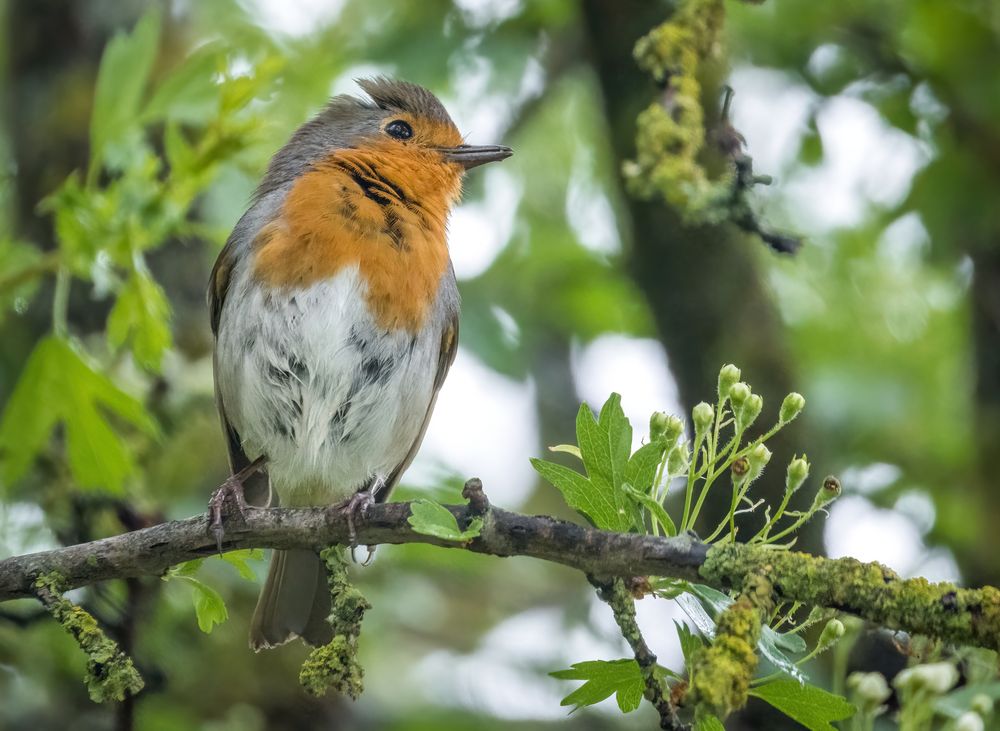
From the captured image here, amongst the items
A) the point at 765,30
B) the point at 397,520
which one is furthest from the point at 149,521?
the point at 765,30

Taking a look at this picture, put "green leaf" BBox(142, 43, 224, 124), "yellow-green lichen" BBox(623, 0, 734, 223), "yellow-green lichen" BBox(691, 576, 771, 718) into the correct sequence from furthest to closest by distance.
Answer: "green leaf" BBox(142, 43, 224, 124), "yellow-green lichen" BBox(623, 0, 734, 223), "yellow-green lichen" BBox(691, 576, 771, 718)

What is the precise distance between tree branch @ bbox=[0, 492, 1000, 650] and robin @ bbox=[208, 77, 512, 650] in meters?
0.82

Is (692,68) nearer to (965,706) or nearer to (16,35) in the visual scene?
(965,706)

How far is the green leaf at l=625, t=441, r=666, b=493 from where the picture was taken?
2553 millimetres

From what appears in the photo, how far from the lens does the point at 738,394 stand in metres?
2.55

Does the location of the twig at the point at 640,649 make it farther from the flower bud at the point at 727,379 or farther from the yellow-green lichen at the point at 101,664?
the yellow-green lichen at the point at 101,664

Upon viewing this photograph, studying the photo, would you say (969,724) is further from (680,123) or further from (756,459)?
(680,123)

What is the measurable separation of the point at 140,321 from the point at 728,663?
270 cm

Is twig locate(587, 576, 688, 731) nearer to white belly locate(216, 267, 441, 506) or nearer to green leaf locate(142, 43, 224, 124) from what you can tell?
white belly locate(216, 267, 441, 506)

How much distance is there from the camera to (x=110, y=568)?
3.07m

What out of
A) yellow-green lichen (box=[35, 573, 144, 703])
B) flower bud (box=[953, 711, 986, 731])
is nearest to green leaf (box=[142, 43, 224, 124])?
yellow-green lichen (box=[35, 573, 144, 703])

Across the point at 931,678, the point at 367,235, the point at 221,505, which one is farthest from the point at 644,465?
the point at 367,235

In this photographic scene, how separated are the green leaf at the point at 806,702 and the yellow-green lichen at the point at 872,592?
287 millimetres

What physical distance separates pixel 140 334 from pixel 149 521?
72 cm
